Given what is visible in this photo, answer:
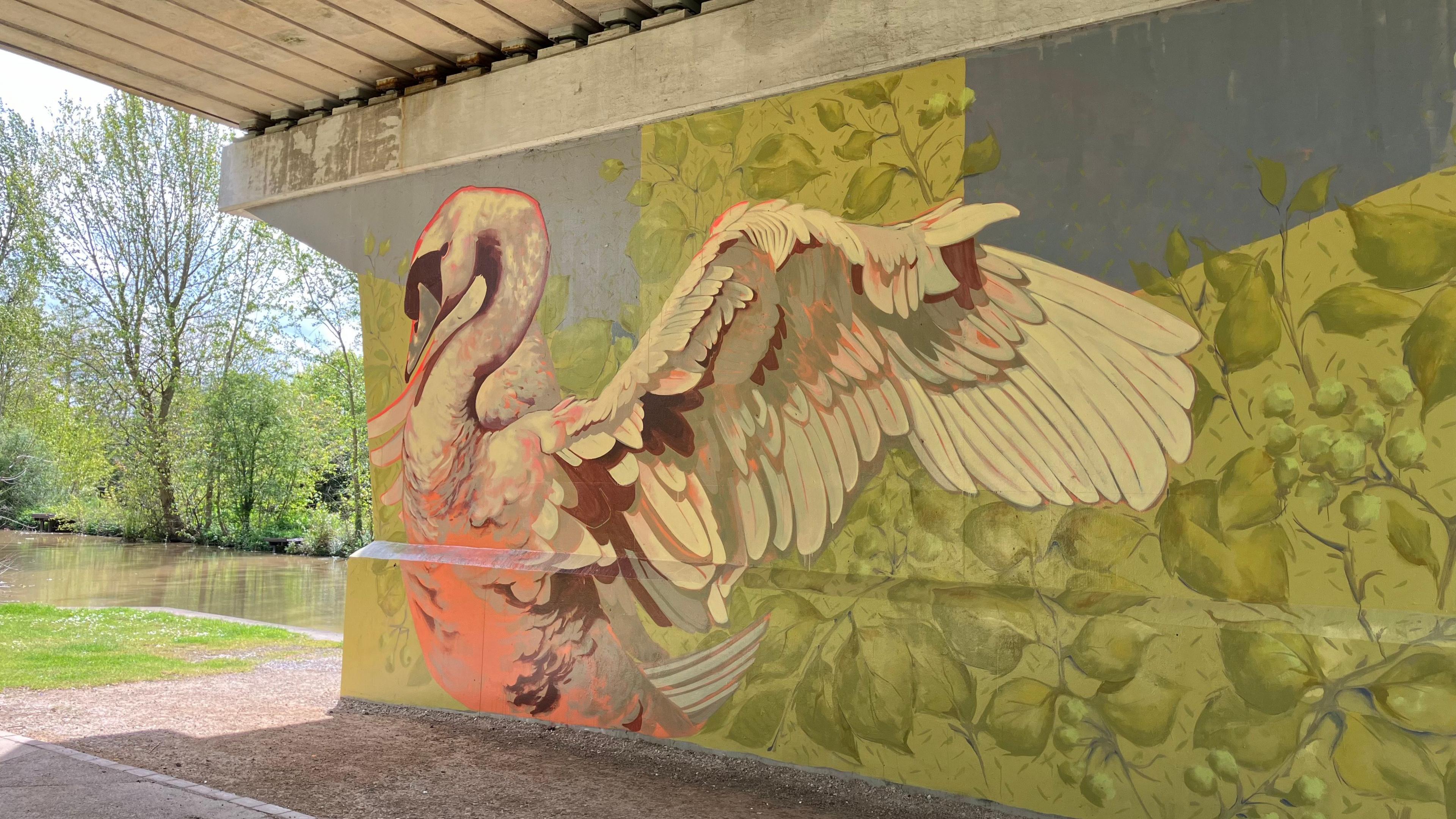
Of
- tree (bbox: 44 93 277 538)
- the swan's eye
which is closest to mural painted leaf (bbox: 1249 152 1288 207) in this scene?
the swan's eye

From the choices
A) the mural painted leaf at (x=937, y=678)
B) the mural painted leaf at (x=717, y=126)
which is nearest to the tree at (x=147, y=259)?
the mural painted leaf at (x=717, y=126)

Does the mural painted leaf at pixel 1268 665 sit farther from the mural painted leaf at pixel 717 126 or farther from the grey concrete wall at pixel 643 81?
the mural painted leaf at pixel 717 126

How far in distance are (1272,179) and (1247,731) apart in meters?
2.08

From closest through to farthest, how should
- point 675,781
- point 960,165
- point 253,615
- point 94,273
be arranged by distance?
point 960,165, point 675,781, point 253,615, point 94,273

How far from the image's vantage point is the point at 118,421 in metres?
24.9

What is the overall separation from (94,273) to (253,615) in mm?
15972

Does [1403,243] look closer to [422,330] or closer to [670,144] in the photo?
[670,144]

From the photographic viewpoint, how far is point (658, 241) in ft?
18.1

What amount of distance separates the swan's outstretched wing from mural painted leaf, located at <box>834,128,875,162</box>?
31cm

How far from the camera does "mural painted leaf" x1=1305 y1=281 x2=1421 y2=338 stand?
350 centimetres

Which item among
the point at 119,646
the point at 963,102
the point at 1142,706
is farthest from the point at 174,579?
the point at 1142,706

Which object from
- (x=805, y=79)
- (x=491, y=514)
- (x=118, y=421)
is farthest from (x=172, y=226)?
(x=805, y=79)

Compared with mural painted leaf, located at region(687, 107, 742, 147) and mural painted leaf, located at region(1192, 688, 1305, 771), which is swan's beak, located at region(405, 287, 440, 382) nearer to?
mural painted leaf, located at region(687, 107, 742, 147)

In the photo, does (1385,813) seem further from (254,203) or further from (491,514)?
(254,203)
